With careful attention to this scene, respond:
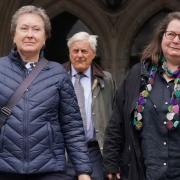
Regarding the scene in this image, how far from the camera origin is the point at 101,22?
751cm

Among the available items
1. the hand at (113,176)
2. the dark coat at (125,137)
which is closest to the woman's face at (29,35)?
the dark coat at (125,137)

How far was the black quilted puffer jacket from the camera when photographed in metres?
3.31

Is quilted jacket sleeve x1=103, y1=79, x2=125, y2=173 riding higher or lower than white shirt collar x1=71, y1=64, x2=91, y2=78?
lower

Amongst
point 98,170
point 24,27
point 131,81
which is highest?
point 24,27

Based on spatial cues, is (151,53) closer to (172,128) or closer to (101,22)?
(172,128)

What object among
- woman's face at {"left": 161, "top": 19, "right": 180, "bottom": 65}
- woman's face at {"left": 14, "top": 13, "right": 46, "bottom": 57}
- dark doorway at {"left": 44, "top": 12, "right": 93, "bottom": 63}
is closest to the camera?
woman's face at {"left": 14, "top": 13, "right": 46, "bottom": 57}

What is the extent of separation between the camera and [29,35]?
345 cm

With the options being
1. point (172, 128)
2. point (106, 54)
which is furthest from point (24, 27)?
point (106, 54)

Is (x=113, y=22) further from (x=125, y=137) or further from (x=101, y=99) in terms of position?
(x=125, y=137)

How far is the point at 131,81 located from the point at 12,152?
0.87 metres

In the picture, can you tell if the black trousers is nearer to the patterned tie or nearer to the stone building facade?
the patterned tie

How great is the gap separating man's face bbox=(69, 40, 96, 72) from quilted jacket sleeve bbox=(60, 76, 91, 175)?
1133 millimetres

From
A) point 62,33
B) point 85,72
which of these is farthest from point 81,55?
point 62,33

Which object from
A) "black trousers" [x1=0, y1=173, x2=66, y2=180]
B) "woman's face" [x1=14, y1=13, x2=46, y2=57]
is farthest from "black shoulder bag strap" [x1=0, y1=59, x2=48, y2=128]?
"black trousers" [x1=0, y1=173, x2=66, y2=180]
